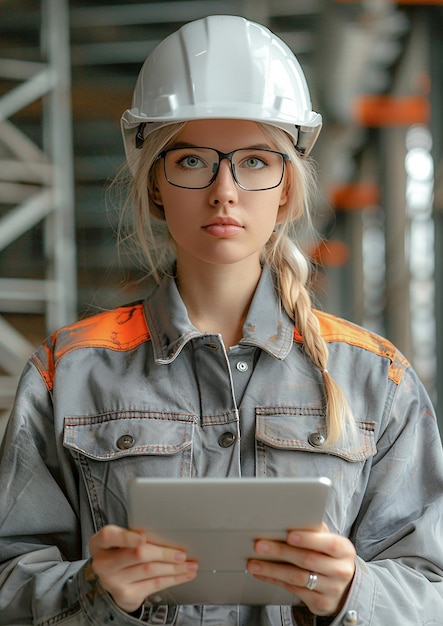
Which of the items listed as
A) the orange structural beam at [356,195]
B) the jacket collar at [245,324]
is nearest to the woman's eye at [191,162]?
the jacket collar at [245,324]

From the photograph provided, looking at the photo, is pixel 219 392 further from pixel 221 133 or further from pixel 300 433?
pixel 221 133

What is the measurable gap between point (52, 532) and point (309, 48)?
585cm

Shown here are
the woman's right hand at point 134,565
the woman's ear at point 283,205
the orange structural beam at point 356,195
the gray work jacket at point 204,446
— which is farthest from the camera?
the orange structural beam at point 356,195

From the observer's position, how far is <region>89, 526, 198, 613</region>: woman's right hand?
1555 mm

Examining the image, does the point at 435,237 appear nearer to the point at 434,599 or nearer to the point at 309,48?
the point at 309,48

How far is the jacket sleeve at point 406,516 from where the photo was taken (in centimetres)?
181

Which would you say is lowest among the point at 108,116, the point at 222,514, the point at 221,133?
the point at 222,514

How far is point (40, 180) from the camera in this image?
249 inches

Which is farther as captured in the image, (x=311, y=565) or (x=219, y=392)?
(x=219, y=392)

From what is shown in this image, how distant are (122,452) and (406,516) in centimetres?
57

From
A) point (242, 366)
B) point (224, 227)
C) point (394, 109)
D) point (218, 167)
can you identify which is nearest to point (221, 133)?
point (218, 167)

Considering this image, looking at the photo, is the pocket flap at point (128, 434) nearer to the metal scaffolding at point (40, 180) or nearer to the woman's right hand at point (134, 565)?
the woman's right hand at point (134, 565)

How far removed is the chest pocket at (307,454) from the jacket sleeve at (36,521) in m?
0.39

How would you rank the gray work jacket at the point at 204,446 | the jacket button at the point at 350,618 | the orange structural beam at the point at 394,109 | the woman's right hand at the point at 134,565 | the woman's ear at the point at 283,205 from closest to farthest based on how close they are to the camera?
the woman's right hand at the point at 134,565 → the jacket button at the point at 350,618 → the gray work jacket at the point at 204,446 → the woman's ear at the point at 283,205 → the orange structural beam at the point at 394,109
